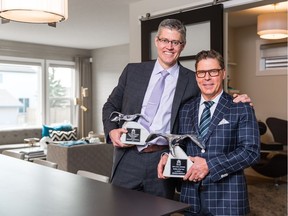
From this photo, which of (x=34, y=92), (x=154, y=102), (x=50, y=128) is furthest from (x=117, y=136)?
(x=34, y=92)

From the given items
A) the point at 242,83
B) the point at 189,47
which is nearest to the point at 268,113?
the point at 242,83

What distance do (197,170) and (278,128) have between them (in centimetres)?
427

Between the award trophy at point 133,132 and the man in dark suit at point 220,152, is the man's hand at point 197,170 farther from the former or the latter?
the award trophy at point 133,132

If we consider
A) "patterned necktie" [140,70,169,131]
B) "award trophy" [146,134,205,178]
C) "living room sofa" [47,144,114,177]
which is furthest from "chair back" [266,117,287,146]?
"award trophy" [146,134,205,178]

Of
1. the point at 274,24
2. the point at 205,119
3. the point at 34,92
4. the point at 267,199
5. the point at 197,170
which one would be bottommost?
the point at 267,199

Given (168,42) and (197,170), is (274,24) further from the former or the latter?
(197,170)

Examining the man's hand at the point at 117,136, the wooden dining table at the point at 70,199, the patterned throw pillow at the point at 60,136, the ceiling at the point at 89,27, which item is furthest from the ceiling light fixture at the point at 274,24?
the patterned throw pillow at the point at 60,136

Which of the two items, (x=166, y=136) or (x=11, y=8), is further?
(x=11, y=8)

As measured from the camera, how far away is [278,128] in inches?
214

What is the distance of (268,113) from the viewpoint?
6.00 metres

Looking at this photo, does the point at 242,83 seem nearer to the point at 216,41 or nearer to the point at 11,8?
the point at 216,41

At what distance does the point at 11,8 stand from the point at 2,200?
3.51 feet

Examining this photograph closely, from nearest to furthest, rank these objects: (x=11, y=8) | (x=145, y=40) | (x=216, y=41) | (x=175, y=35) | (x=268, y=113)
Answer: (x=175, y=35) < (x=11, y=8) < (x=216, y=41) < (x=145, y=40) < (x=268, y=113)

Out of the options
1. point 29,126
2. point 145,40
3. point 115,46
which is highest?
point 115,46
